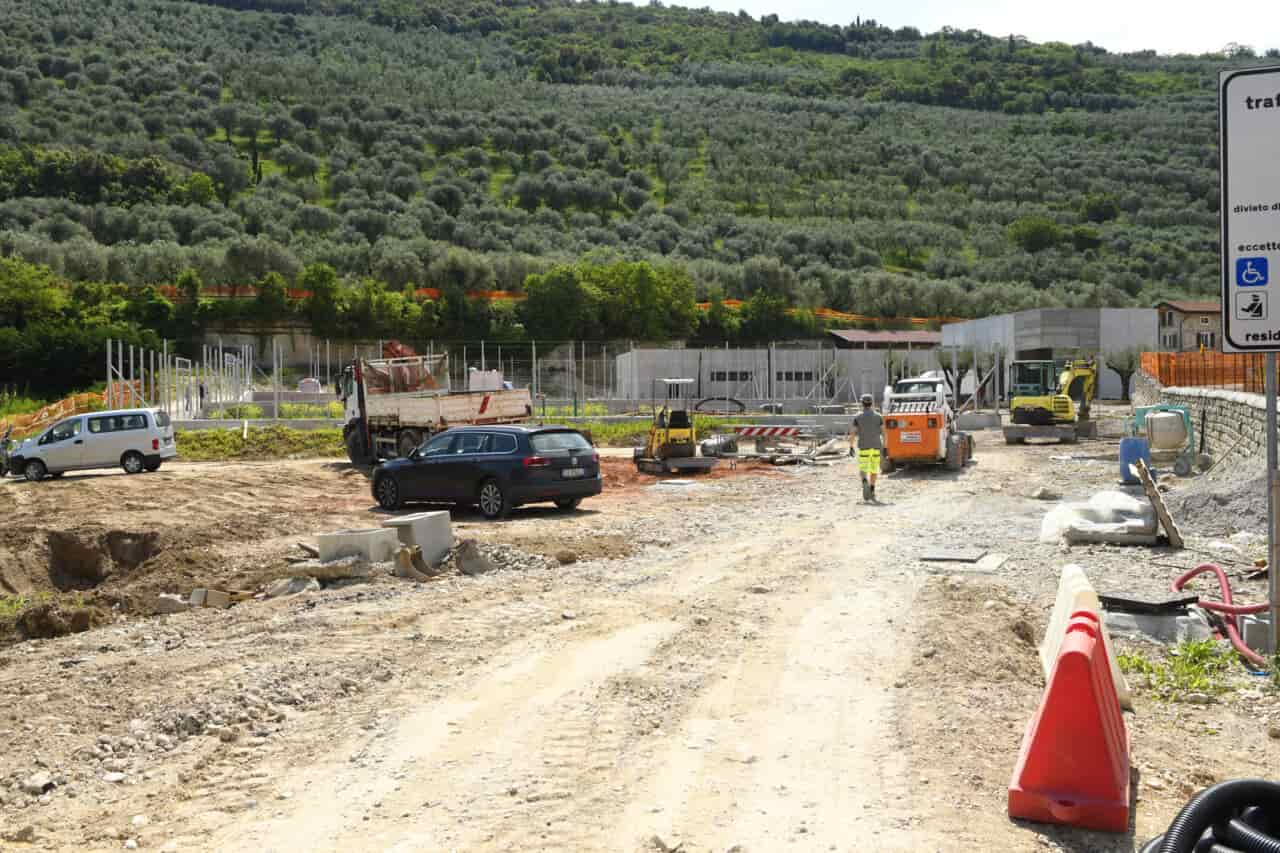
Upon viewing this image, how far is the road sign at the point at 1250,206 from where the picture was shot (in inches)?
259

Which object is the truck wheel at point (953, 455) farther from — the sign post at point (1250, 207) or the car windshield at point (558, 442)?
the sign post at point (1250, 207)

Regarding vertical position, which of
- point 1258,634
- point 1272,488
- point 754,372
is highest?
point 754,372

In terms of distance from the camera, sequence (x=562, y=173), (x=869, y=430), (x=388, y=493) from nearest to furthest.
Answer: (x=388, y=493) → (x=869, y=430) → (x=562, y=173)

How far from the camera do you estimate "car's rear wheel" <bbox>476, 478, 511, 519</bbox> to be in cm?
1742

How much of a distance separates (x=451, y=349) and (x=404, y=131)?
79163mm

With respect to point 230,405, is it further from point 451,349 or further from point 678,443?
point 678,443

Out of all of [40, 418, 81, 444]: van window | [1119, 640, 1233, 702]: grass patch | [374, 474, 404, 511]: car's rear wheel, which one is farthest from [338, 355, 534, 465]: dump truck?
[1119, 640, 1233, 702]: grass patch

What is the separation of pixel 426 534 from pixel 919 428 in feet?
47.5

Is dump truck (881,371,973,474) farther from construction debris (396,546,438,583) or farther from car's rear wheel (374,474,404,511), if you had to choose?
construction debris (396,546,438,583)

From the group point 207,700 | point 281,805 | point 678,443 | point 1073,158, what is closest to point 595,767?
point 281,805

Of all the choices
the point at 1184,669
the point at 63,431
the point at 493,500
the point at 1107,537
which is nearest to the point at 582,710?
the point at 1184,669

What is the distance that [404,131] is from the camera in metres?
131

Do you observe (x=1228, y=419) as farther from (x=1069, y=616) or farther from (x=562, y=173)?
(x=562, y=173)

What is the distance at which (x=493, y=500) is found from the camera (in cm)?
1753
